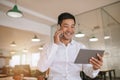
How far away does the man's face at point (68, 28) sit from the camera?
113 centimetres

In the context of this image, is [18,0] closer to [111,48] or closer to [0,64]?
[111,48]

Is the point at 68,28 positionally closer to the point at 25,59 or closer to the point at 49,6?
the point at 49,6

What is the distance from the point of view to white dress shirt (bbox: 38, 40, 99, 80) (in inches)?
41.4

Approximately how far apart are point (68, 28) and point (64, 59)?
0.87 feet

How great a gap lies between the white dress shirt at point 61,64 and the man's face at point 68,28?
0.10 meters

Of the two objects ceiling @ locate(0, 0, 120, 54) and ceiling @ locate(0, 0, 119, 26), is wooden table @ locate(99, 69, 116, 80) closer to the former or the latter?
ceiling @ locate(0, 0, 120, 54)

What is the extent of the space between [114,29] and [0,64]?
10461 millimetres

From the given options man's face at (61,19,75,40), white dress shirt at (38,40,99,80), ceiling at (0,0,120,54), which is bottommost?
white dress shirt at (38,40,99,80)

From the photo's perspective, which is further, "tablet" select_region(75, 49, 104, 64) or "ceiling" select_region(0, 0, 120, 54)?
"ceiling" select_region(0, 0, 120, 54)

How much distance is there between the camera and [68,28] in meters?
1.14

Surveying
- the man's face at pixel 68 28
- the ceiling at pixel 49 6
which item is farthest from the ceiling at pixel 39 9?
the man's face at pixel 68 28

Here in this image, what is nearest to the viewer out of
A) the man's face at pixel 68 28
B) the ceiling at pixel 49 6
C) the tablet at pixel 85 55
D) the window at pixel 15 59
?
the tablet at pixel 85 55

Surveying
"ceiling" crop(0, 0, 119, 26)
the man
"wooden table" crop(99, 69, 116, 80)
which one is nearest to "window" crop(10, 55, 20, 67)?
"ceiling" crop(0, 0, 119, 26)

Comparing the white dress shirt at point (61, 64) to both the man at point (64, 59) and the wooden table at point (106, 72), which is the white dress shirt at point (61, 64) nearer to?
the man at point (64, 59)
